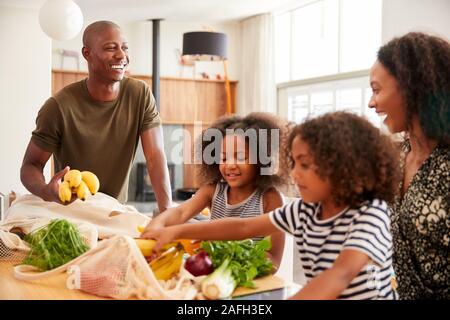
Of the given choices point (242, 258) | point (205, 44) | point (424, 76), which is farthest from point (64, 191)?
point (205, 44)

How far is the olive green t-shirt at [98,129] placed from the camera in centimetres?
195

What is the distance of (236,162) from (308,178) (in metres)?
0.55

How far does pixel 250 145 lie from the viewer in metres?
1.54

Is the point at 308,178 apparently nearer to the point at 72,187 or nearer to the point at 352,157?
the point at 352,157

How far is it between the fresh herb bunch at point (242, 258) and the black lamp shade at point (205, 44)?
488 cm

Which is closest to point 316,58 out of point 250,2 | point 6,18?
point 250,2

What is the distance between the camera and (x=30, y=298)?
3.62ft

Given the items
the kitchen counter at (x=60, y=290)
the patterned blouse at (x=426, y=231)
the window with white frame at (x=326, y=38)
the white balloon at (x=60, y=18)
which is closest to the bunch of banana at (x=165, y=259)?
the kitchen counter at (x=60, y=290)

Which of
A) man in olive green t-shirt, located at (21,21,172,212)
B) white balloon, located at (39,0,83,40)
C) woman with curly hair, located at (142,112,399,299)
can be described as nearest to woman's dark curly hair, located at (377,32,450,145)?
woman with curly hair, located at (142,112,399,299)

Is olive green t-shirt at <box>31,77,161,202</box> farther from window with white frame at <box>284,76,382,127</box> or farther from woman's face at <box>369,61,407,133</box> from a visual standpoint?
window with white frame at <box>284,76,382,127</box>

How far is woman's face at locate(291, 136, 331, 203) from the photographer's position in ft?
3.23

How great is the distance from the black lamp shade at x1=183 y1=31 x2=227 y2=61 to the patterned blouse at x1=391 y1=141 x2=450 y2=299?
16.0 ft
